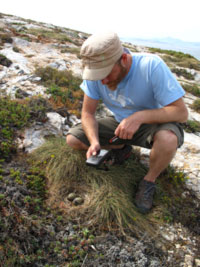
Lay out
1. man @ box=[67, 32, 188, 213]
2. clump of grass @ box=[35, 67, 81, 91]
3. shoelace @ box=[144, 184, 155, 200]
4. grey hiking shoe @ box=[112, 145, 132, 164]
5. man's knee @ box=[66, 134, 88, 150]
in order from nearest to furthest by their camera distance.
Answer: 1. man @ box=[67, 32, 188, 213]
2. shoelace @ box=[144, 184, 155, 200]
3. man's knee @ box=[66, 134, 88, 150]
4. grey hiking shoe @ box=[112, 145, 132, 164]
5. clump of grass @ box=[35, 67, 81, 91]

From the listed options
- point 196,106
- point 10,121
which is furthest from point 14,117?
point 196,106

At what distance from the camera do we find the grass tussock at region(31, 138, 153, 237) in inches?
104

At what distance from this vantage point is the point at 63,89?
6086 mm

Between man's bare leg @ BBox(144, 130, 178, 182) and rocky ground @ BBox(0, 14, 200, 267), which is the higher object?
man's bare leg @ BBox(144, 130, 178, 182)

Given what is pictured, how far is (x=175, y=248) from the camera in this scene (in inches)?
99.0

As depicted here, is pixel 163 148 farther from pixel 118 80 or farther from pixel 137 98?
pixel 118 80

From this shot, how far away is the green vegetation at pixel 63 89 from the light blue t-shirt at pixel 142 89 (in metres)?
2.21

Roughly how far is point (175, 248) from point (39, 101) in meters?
3.73

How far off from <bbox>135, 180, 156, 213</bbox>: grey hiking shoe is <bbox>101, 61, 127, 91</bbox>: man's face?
139 cm

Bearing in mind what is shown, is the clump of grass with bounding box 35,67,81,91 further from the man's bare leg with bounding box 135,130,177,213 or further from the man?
the man's bare leg with bounding box 135,130,177,213

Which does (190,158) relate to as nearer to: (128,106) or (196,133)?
(196,133)

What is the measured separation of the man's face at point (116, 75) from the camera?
2.49m

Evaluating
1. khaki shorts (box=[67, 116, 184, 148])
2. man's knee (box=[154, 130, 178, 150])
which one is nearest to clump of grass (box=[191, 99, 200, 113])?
khaki shorts (box=[67, 116, 184, 148])

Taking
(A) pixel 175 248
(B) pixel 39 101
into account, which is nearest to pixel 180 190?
(A) pixel 175 248
